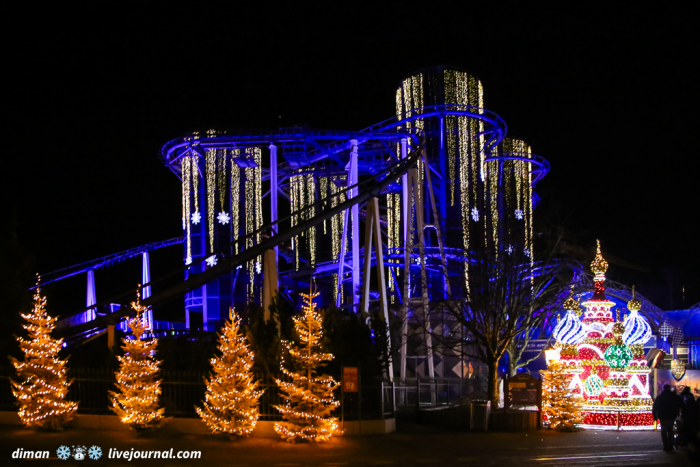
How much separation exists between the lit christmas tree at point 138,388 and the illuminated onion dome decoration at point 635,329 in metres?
13.8

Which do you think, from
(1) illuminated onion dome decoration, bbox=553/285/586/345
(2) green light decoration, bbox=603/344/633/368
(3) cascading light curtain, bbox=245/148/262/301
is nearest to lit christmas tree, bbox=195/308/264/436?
(1) illuminated onion dome decoration, bbox=553/285/586/345

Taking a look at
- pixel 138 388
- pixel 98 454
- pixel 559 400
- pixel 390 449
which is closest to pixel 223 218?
pixel 138 388

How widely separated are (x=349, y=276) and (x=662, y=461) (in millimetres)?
34032

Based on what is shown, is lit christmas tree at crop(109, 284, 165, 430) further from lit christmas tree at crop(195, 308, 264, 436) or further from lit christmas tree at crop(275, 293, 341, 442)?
lit christmas tree at crop(275, 293, 341, 442)

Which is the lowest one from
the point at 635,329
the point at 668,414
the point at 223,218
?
the point at 668,414

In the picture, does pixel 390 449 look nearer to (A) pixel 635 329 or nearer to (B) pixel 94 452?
(B) pixel 94 452

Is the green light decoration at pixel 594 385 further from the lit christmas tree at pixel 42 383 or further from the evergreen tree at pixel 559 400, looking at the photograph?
the lit christmas tree at pixel 42 383

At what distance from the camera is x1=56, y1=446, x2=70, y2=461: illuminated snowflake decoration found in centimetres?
1371

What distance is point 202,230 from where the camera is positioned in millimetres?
43219

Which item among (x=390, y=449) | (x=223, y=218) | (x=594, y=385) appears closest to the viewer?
(x=390, y=449)

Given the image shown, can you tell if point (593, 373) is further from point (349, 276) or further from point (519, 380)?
point (349, 276)

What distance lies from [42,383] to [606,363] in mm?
15788

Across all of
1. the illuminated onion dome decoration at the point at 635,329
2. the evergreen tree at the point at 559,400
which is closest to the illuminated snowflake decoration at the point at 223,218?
the evergreen tree at the point at 559,400

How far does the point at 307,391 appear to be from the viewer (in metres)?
15.8
